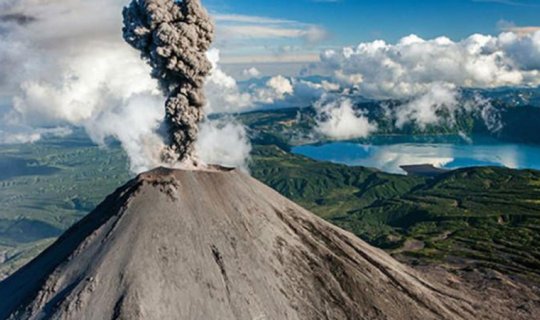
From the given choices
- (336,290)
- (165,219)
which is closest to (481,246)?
(336,290)

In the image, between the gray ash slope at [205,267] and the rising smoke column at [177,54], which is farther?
the rising smoke column at [177,54]

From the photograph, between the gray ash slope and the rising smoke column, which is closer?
the gray ash slope

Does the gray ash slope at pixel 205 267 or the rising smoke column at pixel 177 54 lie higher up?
the rising smoke column at pixel 177 54

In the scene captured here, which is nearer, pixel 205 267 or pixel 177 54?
pixel 205 267

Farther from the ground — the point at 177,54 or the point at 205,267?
the point at 177,54

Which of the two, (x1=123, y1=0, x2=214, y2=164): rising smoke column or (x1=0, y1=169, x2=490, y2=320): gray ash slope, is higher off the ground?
(x1=123, y1=0, x2=214, y2=164): rising smoke column
